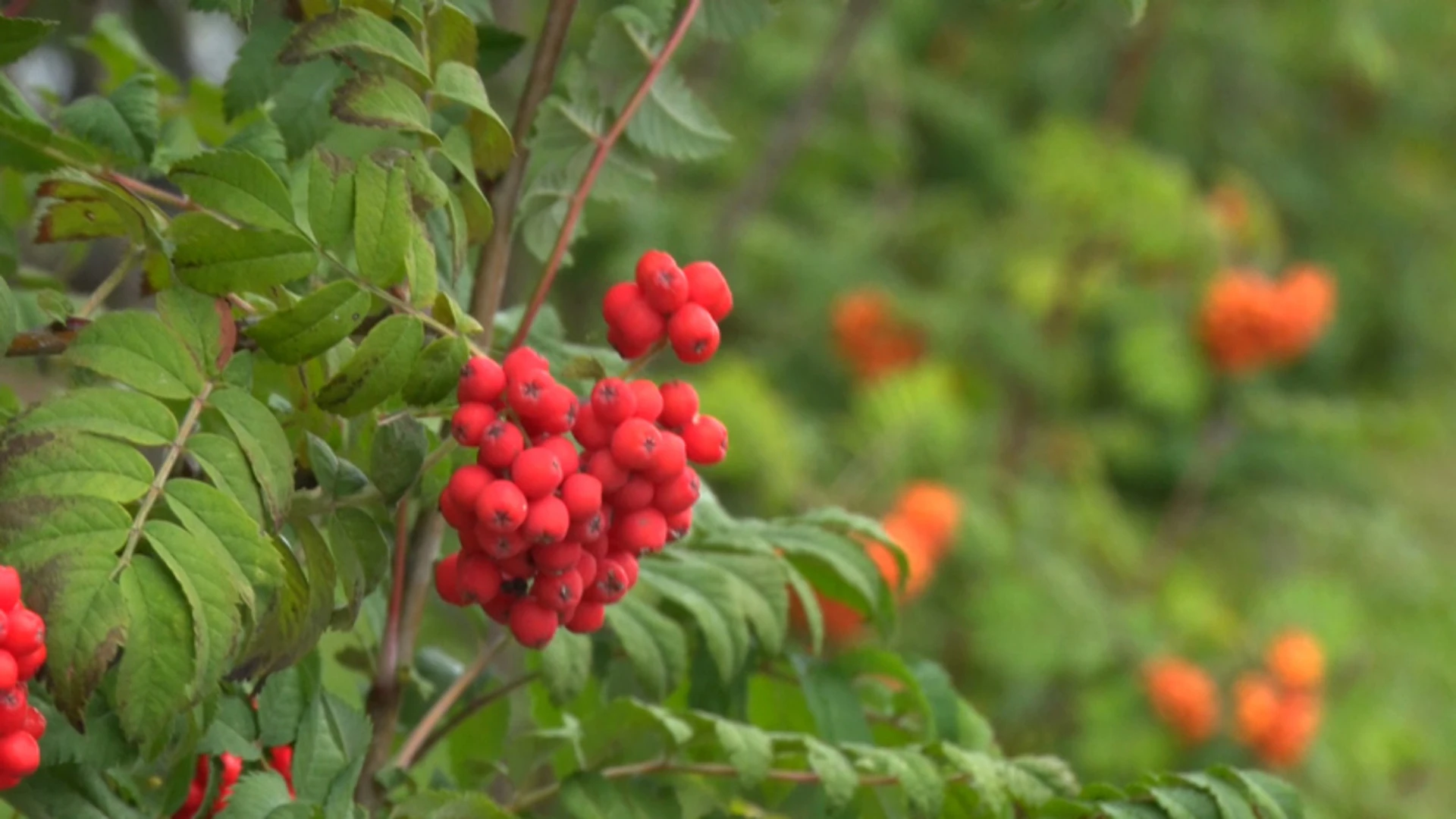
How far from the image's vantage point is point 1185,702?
2.17 meters

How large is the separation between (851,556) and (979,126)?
244 cm

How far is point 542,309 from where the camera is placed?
780mm

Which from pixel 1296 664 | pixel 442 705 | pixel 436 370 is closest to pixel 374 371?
pixel 436 370

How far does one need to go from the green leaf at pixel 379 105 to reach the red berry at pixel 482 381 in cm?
9

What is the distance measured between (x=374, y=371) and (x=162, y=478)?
3.1 inches

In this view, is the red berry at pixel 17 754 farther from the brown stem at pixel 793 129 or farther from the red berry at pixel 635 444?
the brown stem at pixel 793 129

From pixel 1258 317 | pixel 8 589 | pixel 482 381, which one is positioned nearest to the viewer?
pixel 8 589

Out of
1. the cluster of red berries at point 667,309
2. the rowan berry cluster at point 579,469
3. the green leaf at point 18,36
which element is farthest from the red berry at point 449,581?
the green leaf at point 18,36

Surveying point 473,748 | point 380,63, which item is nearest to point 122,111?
point 380,63

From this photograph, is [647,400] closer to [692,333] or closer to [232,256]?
[692,333]

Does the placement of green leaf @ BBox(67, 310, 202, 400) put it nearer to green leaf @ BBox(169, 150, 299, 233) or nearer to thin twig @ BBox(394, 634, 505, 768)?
green leaf @ BBox(169, 150, 299, 233)

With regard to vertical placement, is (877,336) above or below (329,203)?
below

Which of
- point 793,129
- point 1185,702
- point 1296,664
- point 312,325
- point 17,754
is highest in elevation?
point 312,325

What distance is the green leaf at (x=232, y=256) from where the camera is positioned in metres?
0.55
